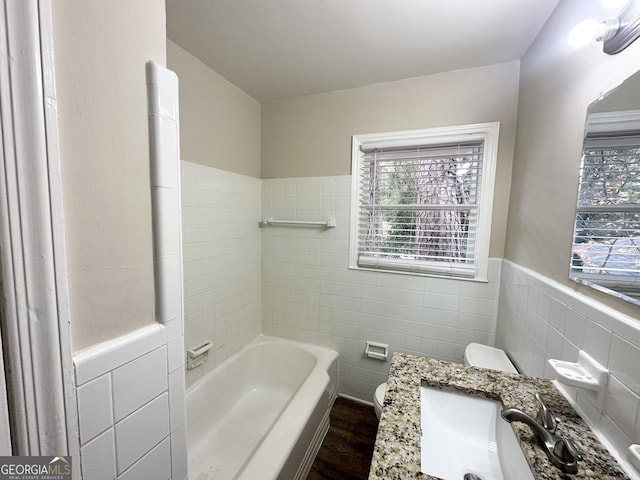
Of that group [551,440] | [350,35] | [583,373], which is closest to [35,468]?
[551,440]

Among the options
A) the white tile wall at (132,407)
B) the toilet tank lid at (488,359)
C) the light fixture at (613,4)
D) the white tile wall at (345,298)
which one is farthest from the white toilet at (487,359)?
the light fixture at (613,4)

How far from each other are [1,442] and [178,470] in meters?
0.48

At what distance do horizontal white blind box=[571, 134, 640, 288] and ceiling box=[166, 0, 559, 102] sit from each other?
2.87 ft

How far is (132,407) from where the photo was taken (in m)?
0.59

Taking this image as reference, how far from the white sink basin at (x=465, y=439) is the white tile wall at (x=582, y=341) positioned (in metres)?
0.24

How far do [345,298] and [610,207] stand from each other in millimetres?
1543

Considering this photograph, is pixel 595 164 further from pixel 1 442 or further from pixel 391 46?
pixel 1 442

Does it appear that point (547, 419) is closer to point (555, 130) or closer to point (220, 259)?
point (555, 130)

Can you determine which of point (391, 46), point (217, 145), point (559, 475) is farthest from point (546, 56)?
point (217, 145)

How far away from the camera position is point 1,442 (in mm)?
416

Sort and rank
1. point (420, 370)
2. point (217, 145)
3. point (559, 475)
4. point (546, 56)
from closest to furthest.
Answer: point (559, 475) → point (420, 370) → point (546, 56) → point (217, 145)

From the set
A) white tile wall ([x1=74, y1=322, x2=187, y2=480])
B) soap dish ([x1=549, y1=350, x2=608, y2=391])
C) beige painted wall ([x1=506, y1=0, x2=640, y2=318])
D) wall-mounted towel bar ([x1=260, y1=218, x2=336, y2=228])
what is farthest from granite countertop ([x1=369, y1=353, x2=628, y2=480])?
wall-mounted towel bar ([x1=260, y1=218, x2=336, y2=228])

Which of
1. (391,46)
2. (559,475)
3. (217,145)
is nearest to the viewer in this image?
(559,475)

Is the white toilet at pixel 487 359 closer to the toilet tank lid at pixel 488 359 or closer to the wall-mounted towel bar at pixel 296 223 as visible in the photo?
the toilet tank lid at pixel 488 359
